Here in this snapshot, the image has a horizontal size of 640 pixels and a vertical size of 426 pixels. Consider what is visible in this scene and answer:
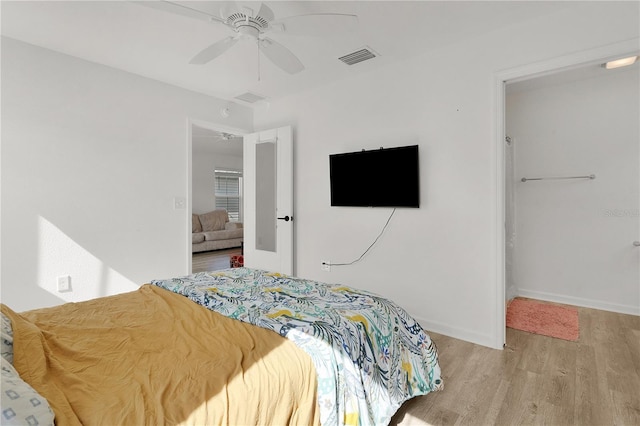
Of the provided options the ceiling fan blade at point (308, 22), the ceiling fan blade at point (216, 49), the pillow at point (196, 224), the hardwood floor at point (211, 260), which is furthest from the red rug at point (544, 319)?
the pillow at point (196, 224)

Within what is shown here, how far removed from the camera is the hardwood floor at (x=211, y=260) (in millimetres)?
5582

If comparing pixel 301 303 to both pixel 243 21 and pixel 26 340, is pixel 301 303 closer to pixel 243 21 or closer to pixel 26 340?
pixel 26 340

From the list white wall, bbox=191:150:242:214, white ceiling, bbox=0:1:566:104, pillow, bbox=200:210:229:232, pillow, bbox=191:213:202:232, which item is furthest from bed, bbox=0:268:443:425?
white wall, bbox=191:150:242:214

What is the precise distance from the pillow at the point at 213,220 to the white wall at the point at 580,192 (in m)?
6.23

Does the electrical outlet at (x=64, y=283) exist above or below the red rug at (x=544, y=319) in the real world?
above

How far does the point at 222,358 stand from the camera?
120 cm

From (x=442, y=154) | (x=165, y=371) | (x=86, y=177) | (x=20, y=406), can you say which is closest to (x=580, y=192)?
(x=442, y=154)

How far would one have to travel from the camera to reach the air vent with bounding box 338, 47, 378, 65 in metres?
2.82

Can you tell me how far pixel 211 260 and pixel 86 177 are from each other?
3555mm

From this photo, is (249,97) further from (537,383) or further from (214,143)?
(214,143)

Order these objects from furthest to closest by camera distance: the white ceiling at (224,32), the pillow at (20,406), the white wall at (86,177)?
the white wall at (86,177) → the white ceiling at (224,32) → the pillow at (20,406)

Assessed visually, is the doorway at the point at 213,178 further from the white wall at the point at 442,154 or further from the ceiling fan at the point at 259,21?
the ceiling fan at the point at 259,21

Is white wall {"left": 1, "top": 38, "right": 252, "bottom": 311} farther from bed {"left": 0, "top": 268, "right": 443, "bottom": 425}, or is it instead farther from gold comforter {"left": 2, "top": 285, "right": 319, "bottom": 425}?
gold comforter {"left": 2, "top": 285, "right": 319, "bottom": 425}

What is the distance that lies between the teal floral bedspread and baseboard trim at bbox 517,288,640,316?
8.78ft
